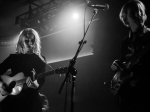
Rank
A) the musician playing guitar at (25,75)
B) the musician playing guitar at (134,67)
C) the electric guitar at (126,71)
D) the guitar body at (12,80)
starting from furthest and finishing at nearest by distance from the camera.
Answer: the guitar body at (12,80)
the musician playing guitar at (25,75)
the electric guitar at (126,71)
the musician playing guitar at (134,67)

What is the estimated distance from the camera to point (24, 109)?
7.90ft

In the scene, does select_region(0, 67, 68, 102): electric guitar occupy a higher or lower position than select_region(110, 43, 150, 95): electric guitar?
lower

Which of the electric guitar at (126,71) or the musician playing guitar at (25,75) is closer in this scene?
the electric guitar at (126,71)

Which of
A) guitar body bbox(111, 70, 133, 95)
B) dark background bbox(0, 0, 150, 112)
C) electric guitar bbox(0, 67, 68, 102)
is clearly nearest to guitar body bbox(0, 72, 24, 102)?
electric guitar bbox(0, 67, 68, 102)

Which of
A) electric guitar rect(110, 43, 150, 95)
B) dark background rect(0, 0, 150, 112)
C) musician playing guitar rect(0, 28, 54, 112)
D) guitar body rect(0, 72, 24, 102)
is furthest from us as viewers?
dark background rect(0, 0, 150, 112)

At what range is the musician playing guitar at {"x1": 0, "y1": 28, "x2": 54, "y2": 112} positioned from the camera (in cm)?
245

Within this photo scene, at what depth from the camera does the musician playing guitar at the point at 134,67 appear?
1779mm

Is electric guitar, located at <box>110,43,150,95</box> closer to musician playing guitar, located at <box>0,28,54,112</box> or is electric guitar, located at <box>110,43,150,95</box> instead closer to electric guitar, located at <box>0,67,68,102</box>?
electric guitar, located at <box>0,67,68,102</box>

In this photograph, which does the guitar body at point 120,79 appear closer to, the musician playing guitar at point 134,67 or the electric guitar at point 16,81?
the musician playing guitar at point 134,67

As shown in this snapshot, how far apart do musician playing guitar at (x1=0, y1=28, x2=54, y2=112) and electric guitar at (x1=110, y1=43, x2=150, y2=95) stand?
3.92 feet

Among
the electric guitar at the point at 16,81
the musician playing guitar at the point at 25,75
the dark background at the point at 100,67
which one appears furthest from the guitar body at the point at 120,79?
the dark background at the point at 100,67

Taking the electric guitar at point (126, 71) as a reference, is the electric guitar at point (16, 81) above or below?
below

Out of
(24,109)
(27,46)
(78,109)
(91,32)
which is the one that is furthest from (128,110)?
(91,32)

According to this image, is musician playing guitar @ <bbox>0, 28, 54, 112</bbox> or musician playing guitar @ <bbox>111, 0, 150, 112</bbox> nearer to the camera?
musician playing guitar @ <bbox>111, 0, 150, 112</bbox>
